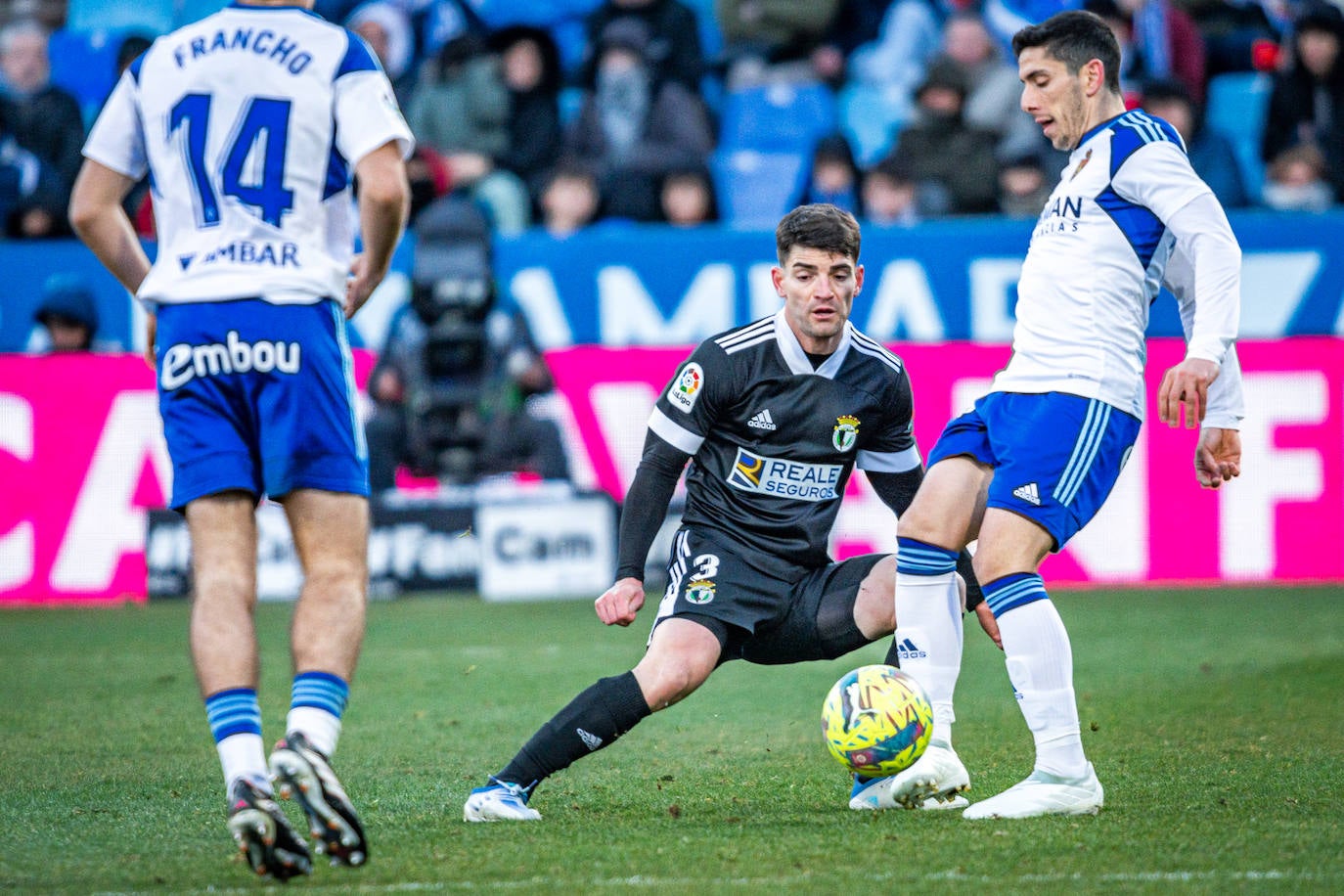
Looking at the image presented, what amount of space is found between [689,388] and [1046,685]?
1287 mm

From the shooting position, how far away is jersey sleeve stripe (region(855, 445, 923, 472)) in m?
4.97

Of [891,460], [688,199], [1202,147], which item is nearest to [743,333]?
[891,460]

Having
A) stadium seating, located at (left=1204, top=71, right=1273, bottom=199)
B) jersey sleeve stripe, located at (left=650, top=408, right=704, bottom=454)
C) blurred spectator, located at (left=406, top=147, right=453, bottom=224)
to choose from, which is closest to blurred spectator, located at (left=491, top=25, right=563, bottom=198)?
blurred spectator, located at (left=406, top=147, right=453, bottom=224)

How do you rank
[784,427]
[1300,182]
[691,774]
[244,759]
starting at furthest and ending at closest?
[1300,182] < [691,774] < [784,427] < [244,759]

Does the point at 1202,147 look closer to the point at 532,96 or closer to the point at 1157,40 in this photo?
the point at 1157,40

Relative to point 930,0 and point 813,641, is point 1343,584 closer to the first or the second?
point 930,0

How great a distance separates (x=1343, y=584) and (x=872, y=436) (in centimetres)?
709

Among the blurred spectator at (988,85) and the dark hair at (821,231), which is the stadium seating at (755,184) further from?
the dark hair at (821,231)

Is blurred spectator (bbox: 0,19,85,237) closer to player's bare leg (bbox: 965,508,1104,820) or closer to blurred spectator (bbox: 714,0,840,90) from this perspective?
blurred spectator (bbox: 714,0,840,90)

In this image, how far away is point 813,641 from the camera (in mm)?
4781

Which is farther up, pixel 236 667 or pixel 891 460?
pixel 891 460

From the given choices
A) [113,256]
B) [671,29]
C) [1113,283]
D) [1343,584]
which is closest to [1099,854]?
[1113,283]

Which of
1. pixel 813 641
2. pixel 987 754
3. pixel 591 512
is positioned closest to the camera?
pixel 813 641

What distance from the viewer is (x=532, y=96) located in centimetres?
1379
